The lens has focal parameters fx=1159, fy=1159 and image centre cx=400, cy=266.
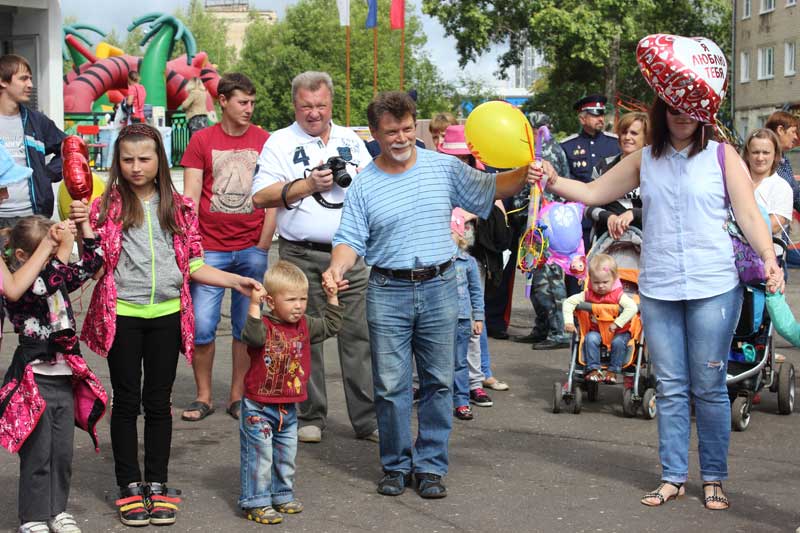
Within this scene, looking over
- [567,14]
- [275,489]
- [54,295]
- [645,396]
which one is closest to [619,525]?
[275,489]

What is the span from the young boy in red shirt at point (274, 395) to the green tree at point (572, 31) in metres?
47.2

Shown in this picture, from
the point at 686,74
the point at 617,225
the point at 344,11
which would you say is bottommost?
the point at 617,225

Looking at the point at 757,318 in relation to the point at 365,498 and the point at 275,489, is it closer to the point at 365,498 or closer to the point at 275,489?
the point at 365,498

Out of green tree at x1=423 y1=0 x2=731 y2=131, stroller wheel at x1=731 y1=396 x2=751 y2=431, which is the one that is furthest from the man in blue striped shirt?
green tree at x1=423 y1=0 x2=731 y2=131

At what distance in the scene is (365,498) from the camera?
5656 mm

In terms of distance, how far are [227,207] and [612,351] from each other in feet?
8.63

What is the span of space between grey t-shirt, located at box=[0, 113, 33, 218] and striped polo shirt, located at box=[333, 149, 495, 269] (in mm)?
2565

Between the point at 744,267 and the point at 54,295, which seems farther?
the point at 744,267

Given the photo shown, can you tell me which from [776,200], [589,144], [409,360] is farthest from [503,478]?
[589,144]

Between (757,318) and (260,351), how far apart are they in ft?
11.3

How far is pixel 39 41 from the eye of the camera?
17.0 metres

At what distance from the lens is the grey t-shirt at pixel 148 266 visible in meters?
5.27

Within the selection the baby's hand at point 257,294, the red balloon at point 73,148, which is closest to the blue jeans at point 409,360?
the baby's hand at point 257,294

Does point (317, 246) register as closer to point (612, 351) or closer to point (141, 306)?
point (141, 306)
